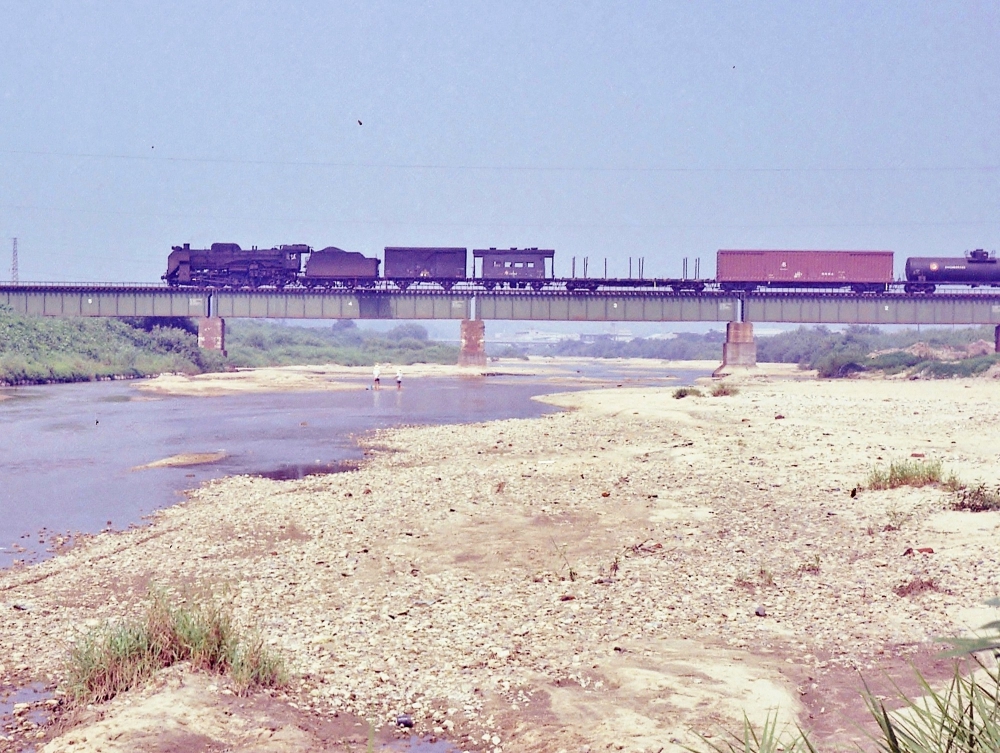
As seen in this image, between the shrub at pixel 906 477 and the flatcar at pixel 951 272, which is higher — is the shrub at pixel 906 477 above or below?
below

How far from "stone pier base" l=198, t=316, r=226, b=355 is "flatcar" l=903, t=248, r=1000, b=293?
5837 cm

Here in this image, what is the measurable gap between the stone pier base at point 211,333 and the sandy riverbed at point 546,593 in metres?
65.4

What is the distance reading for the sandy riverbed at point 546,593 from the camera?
6.97 meters

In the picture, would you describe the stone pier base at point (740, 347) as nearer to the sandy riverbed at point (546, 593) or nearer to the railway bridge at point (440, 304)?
the railway bridge at point (440, 304)

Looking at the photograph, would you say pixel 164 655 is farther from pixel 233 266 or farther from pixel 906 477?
pixel 233 266

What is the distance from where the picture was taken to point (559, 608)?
9.79 meters

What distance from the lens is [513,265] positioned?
81.5 metres

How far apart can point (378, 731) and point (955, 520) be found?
8598 millimetres

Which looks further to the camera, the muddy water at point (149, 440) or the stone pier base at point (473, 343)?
the stone pier base at point (473, 343)

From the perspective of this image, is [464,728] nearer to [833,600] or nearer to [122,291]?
[833,600]

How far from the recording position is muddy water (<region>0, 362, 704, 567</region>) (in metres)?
16.9

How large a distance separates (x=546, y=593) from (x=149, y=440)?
21591 mm

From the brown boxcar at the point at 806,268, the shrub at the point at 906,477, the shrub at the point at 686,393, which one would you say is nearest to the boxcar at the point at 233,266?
the brown boxcar at the point at 806,268

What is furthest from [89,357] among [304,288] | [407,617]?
[407,617]
